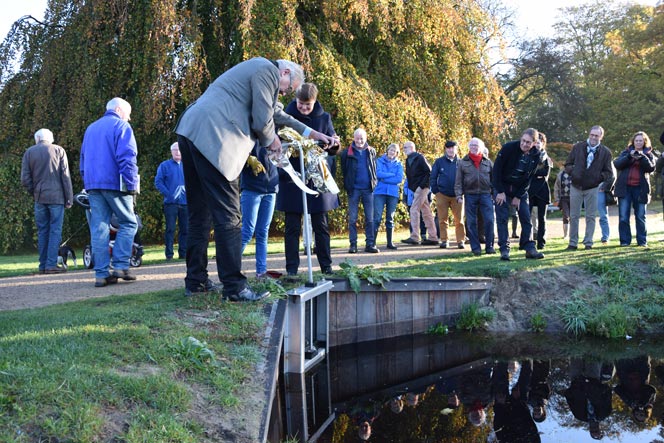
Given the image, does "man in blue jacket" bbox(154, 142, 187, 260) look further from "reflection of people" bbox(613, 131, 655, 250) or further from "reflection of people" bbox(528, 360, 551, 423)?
"reflection of people" bbox(613, 131, 655, 250)

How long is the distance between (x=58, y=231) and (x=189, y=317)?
517 cm

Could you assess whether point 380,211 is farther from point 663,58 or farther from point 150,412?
point 663,58

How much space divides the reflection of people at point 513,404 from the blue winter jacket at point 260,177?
9.93ft

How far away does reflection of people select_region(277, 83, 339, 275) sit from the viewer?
6742mm

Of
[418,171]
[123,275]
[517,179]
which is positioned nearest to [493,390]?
[517,179]

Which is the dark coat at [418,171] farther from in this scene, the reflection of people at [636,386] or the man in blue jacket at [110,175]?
the man in blue jacket at [110,175]

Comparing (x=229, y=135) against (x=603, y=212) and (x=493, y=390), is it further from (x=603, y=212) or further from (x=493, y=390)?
(x=603, y=212)

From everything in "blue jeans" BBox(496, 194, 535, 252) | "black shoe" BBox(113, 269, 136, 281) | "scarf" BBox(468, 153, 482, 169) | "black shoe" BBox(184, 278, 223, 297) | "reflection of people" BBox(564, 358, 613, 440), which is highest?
"scarf" BBox(468, 153, 482, 169)

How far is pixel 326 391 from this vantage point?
561cm

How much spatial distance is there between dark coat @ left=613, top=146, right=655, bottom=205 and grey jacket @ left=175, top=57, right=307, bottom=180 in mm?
7549

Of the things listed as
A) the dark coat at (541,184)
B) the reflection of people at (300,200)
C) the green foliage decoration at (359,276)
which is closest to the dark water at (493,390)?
the green foliage decoration at (359,276)

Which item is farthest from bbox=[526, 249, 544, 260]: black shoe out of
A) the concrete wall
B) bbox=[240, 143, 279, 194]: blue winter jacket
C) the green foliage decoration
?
bbox=[240, 143, 279, 194]: blue winter jacket

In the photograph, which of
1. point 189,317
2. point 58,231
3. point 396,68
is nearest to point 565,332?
point 189,317

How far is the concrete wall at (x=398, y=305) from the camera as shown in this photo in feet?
23.1
